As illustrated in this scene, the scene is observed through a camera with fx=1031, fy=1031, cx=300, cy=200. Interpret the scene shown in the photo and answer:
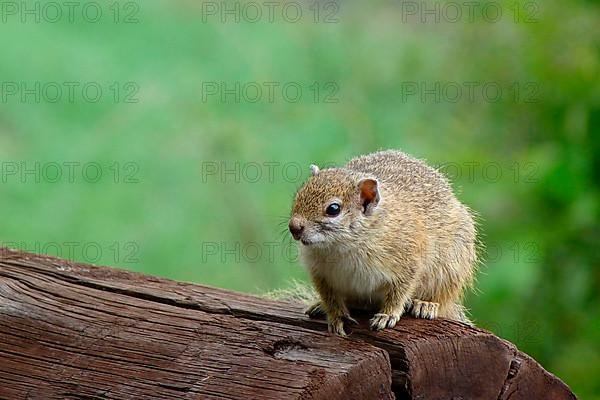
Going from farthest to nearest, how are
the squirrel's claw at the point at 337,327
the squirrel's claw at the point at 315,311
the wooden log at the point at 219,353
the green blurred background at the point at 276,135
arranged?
the green blurred background at the point at 276,135
the squirrel's claw at the point at 315,311
the squirrel's claw at the point at 337,327
the wooden log at the point at 219,353

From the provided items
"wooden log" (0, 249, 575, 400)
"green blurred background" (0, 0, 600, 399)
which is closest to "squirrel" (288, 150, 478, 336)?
"wooden log" (0, 249, 575, 400)

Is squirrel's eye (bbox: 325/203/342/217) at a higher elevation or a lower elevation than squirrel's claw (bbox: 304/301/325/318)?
higher

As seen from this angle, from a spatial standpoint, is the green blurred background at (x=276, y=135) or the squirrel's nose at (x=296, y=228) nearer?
the squirrel's nose at (x=296, y=228)

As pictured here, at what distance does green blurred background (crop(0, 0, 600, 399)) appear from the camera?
4852mm

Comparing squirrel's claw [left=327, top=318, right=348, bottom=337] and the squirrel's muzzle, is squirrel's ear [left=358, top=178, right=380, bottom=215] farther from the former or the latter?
squirrel's claw [left=327, top=318, right=348, bottom=337]

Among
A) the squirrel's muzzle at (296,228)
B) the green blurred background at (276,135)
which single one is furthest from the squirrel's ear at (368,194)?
the green blurred background at (276,135)

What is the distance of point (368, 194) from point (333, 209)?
5.5 inches

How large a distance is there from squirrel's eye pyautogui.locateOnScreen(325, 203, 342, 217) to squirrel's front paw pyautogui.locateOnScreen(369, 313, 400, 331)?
376mm

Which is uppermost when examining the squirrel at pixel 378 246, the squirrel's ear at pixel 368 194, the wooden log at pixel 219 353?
the squirrel's ear at pixel 368 194

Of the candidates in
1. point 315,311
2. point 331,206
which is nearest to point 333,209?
point 331,206

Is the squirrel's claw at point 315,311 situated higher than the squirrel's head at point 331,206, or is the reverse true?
the squirrel's head at point 331,206

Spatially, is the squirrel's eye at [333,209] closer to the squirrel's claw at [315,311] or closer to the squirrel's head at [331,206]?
the squirrel's head at [331,206]

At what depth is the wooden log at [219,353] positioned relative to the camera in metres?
2.41

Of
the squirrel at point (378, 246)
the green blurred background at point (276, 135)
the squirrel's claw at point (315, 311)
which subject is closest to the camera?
the squirrel's claw at point (315, 311)
